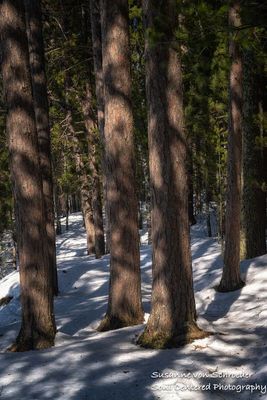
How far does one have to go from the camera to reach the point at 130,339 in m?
6.09

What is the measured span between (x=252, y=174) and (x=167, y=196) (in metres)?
5.48

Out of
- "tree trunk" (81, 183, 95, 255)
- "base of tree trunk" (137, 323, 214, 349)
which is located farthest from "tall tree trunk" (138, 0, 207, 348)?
"tree trunk" (81, 183, 95, 255)

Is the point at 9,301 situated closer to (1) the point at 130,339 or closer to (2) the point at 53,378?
(1) the point at 130,339

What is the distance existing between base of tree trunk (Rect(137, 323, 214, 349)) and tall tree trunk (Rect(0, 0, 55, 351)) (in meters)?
1.48

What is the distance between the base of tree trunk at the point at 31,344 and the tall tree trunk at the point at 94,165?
35.2 feet

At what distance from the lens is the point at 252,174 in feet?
35.2

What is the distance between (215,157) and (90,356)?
11.8 metres

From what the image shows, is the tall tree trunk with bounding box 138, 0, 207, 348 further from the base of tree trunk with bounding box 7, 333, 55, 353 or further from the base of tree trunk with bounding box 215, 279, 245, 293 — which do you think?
the base of tree trunk with bounding box 215, 279, 245, 293

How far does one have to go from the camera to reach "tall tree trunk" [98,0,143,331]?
22.7 ft

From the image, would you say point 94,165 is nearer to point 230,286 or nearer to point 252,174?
point 252,174

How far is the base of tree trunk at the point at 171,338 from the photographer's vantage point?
5637mm

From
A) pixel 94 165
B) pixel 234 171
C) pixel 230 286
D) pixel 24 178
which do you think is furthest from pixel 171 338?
pixel 94 165

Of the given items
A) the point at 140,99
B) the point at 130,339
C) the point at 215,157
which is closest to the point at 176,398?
the point at 130,339

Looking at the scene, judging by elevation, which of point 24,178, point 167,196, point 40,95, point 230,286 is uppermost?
point 40,95
